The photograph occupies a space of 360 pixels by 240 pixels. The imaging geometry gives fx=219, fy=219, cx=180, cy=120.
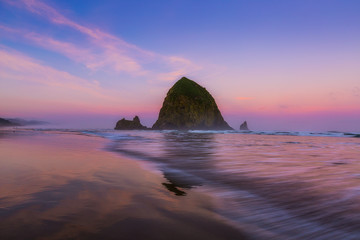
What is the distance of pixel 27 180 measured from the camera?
423 cm

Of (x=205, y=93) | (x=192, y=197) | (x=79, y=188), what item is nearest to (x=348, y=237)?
(x=192, y=197)

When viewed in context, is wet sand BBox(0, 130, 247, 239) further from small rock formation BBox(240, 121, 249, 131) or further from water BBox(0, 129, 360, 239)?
small rock formation BBox(240, 121, 249, 131)

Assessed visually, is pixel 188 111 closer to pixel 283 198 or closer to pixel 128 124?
pixel 128 124

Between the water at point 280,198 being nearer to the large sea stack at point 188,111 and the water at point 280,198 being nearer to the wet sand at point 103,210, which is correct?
the wet sand at point 103,210

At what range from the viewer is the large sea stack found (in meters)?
94.9

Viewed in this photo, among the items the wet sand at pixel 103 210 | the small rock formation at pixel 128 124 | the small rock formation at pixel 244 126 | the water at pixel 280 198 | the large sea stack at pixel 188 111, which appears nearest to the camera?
the wet sand at pixel 103 210

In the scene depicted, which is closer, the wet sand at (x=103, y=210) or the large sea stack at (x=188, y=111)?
the wet sand at (x=103, y=210)

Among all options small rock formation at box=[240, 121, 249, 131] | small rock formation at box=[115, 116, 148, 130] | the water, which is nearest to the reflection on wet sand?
the water

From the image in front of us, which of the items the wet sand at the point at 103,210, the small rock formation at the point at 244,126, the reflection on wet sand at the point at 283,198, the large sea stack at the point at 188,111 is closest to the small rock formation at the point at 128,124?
the large sea stack at the point at 188,111

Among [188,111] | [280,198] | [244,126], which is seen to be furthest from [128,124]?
[280,198]

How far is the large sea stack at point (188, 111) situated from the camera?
94.9 metres

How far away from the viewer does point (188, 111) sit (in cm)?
9806

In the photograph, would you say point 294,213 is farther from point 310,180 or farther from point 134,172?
point 134,172

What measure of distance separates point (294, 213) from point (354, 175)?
12.0 ft
